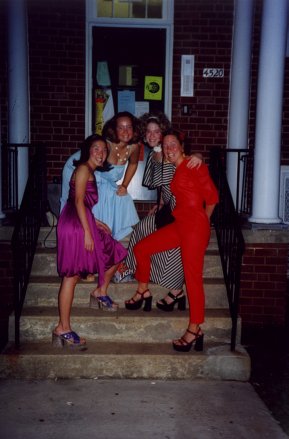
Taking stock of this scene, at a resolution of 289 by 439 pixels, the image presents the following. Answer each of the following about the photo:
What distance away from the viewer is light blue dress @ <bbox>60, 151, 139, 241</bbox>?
4.69 metres

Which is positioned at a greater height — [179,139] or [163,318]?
[179,139]

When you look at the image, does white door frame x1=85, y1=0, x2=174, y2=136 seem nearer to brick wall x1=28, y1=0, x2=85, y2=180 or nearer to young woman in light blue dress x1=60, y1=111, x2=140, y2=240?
brick wall x1=28, y1=0, x2=85, y2=180

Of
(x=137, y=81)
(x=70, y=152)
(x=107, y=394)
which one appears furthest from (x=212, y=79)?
(x=107, y=394)

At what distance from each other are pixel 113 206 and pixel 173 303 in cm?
106

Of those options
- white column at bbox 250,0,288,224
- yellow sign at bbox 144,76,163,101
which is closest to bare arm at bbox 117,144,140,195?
white column at bbox 250,0,288,224

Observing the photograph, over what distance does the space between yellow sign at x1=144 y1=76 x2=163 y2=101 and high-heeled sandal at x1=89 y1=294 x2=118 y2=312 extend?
3.03 m

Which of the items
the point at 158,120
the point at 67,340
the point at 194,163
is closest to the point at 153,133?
the point at 158,120

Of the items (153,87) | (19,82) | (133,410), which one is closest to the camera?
(133,410)

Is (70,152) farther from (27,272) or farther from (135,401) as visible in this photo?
(135,401)

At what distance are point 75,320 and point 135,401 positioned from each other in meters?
0.98

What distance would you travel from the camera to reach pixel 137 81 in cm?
654

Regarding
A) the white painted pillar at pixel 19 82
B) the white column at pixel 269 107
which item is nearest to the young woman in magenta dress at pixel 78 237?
the white column at pixel 269 107

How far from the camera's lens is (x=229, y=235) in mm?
5094

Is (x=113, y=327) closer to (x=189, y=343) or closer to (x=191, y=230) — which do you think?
(x=189, y=343)
